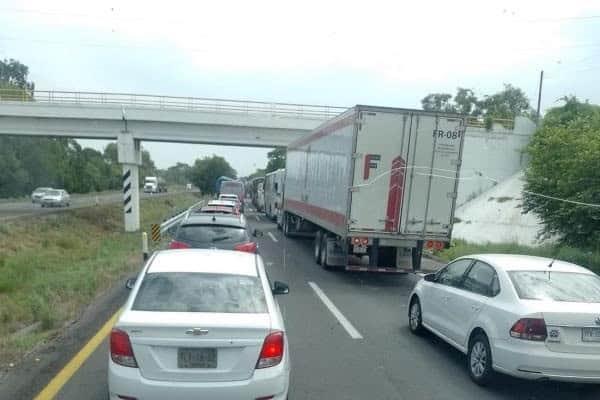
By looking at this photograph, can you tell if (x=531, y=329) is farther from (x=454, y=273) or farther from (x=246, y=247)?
(x=246, y=247)

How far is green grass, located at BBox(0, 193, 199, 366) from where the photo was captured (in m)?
9.00

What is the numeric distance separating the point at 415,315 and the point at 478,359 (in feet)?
7.36

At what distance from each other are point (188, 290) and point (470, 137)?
97.5 feet

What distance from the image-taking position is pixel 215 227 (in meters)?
11.0

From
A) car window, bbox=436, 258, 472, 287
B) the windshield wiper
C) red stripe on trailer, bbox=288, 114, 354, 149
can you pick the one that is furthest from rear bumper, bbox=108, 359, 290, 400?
red stripe on trailer, bbox=288, 114, 354, 149

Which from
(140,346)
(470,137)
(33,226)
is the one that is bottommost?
(33,226)

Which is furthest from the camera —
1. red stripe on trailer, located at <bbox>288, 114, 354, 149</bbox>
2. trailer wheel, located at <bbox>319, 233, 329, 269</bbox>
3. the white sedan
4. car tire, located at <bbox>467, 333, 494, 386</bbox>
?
trailer wheel, located at <bbox>319, 233, 329, 269</bbox>

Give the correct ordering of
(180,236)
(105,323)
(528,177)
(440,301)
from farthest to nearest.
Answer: (528,177)
(180,236)
(105,323)
(440,301)

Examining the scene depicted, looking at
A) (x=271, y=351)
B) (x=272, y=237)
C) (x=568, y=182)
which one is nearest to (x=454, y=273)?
(x=271, y=351)

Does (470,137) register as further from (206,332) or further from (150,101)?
(206,332)

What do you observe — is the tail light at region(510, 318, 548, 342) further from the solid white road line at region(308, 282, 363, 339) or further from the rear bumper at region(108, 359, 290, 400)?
the solid white road line at region(308, 282, 363, 339)

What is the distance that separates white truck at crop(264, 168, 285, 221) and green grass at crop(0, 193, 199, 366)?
9.26 metres

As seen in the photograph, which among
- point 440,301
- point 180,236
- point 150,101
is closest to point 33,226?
point 150,101

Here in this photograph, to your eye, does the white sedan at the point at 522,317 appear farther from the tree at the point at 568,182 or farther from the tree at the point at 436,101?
the tree at the point at 436,101
